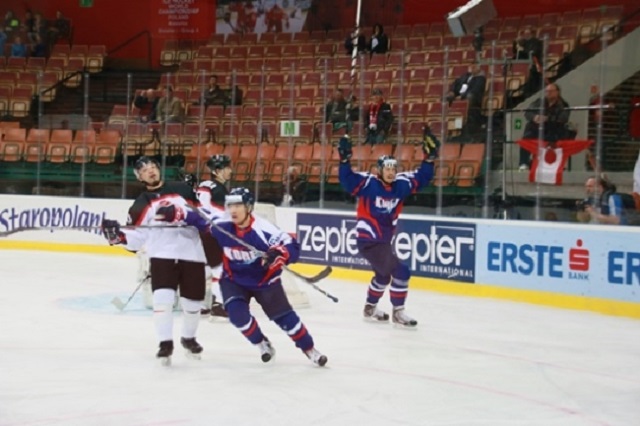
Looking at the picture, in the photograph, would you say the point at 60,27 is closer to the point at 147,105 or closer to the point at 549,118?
the point at 147,105

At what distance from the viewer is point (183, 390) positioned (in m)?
5.53

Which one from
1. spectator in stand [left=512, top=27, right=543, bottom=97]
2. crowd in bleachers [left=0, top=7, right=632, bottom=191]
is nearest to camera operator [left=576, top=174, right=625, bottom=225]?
spectator in stand [left=512, top=27, right=543, bottom=97]

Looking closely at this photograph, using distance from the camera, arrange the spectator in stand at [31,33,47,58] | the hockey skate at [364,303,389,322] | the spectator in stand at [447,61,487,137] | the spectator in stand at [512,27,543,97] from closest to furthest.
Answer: the hockey skate at [364,303,389,322]
the spectator in stand at [512,27,543,97]
the spectator in stand at [447,61,487,137]
the spectator in stand at [31,33,47,58]

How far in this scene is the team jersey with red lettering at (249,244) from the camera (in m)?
6.06

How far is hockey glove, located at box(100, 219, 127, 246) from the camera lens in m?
6.02

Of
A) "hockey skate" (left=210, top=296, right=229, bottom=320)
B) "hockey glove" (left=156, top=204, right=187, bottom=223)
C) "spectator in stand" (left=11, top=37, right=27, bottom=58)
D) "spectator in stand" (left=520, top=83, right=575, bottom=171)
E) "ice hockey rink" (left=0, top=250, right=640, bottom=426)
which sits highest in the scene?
"spectator in stand" (left=11, top=37, right=27, bottom=58)

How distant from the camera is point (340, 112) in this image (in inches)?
487

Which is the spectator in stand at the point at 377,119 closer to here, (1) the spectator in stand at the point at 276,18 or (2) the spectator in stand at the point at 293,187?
(2) the spectator in stand at the point at 293,187

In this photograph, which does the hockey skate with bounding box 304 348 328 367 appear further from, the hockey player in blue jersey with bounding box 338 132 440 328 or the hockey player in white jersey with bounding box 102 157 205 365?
the hockey player in blue jersey with bounding box 338 132 440 328

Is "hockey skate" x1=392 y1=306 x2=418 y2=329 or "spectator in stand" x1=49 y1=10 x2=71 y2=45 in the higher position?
"spectator in stand" x1=49 y1=10 x2=71 y2=45

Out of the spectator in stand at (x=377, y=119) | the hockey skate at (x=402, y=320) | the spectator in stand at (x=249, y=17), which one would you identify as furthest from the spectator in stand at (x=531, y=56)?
the spectator in stand at (x=249, y=17)

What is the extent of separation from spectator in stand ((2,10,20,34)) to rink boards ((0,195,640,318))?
950 cm

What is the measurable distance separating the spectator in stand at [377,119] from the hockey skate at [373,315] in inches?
143

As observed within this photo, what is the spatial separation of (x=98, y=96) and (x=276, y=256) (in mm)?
10228
